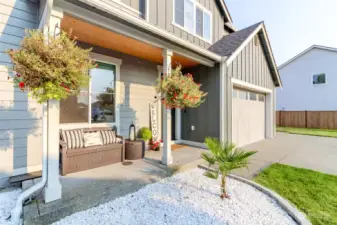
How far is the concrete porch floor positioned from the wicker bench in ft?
0.44

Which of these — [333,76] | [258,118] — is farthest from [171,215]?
[333,76]

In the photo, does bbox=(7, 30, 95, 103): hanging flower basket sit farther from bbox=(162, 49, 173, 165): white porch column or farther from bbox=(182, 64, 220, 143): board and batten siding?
bbox=(182, 64, 220, 143): board and batten siding

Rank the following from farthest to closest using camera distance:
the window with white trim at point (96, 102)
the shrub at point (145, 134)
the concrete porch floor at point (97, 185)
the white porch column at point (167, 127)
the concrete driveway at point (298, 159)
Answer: the shrub at point (145, 134) < the concrete driveway at point (298, 159) < the window with white trim at point (96, 102) < the white porch column at point (167, 127) < the concrete porch floor at point (97, 185)

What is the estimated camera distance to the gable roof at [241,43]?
6.13 m

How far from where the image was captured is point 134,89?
5.59 metres

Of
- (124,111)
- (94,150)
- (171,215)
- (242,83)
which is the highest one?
(242,83)

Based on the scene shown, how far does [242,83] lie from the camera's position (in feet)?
22.7

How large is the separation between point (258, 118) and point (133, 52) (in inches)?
285

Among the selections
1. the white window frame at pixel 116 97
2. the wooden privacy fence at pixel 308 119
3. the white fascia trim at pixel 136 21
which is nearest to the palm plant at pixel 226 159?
the white fascia trim at pixel 136 21

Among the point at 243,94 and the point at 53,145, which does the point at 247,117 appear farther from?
the point at 53,145

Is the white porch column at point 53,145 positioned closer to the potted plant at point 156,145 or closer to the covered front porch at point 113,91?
the covered front porch at point 113,91

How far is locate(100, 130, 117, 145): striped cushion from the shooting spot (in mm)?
4336

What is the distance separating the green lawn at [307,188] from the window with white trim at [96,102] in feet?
14.2

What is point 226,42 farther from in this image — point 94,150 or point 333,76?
point 333,76
